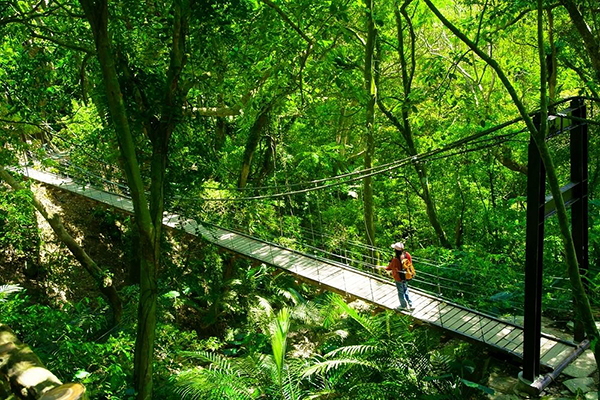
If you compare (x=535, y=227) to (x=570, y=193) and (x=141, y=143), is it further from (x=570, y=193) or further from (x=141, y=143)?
(x=141, y=143)

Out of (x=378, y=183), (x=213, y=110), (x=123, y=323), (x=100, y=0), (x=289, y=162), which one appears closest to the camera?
(x=100, y=0)

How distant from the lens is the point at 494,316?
5.88m

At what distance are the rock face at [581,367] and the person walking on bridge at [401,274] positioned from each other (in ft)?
6.41

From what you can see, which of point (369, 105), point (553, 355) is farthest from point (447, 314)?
point (369, 105)

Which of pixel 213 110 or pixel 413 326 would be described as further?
pixel 213 110

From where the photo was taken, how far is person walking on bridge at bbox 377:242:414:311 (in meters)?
6.08

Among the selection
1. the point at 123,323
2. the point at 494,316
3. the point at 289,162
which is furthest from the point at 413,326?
the point at 289,162

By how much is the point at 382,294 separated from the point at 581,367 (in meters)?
2.67

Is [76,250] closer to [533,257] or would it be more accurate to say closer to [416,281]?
[416,281]

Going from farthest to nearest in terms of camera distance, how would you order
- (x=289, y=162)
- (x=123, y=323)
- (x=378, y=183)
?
(x=378, y=183), (x=289, y=162), (x=123, y=323)

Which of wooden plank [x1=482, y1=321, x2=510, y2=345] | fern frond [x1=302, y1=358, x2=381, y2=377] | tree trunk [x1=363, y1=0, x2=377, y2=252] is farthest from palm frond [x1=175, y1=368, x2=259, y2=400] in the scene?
tree trunk [x1=363, y1=0, x2=377, y2=252]

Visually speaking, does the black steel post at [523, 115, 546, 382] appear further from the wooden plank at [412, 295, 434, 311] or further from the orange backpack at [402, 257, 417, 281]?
the wooden plank at [412, 295, 434, 311]

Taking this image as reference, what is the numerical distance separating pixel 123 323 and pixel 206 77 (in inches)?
140

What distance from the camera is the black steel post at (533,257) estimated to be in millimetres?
4188
